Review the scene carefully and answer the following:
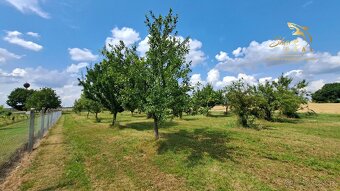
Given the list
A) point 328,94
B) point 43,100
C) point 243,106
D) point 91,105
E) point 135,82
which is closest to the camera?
point 135,82

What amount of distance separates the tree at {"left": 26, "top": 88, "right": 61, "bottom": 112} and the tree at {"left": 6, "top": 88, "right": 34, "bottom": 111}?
3523 cm

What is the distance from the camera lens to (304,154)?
9180 mm

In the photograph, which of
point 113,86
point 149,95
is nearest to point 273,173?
point 149,95

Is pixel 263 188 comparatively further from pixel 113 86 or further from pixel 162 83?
pixel 113 86

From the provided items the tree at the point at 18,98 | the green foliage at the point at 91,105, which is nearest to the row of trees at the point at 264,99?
the green foliage at the point at 91,105

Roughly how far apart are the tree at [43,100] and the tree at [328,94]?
107 meters

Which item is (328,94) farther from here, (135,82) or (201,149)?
(135,82)

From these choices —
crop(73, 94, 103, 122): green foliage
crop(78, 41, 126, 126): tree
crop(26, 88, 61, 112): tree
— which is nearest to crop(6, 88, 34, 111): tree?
crop(26, 88, 61, 112): tree

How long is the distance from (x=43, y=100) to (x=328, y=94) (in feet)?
386

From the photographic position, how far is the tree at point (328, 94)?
336 feet

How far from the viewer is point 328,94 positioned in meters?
105

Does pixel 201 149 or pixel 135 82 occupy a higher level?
pixel 135 82

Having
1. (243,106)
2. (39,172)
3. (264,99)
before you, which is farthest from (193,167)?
(264,99)

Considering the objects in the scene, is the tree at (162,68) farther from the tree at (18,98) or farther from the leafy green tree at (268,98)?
the tree at (18,98)
